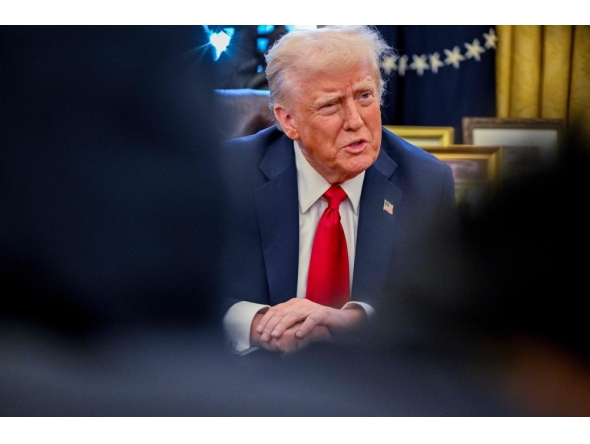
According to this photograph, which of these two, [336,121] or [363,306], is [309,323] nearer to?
[363,306]

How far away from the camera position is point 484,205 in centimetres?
266

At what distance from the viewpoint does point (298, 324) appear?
8.69 ft

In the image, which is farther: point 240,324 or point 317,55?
point 240,324

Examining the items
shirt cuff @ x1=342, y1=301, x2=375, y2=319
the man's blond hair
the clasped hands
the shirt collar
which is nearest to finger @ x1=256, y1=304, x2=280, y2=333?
the clasped hands

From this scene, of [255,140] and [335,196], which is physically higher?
[255,140]

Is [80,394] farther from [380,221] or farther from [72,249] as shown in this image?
[380,221]

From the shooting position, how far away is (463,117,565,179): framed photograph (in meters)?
2.66

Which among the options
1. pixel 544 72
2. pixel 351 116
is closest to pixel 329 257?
pixel 351 116

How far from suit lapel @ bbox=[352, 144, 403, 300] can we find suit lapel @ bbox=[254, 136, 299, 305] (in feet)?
0.77

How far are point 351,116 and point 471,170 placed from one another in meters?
0.49

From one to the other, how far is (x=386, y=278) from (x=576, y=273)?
71 centimetres

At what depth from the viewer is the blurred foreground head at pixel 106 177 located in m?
2.66

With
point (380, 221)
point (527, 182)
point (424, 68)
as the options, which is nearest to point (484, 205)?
point (527, 182)

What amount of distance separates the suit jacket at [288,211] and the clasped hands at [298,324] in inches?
1.9
